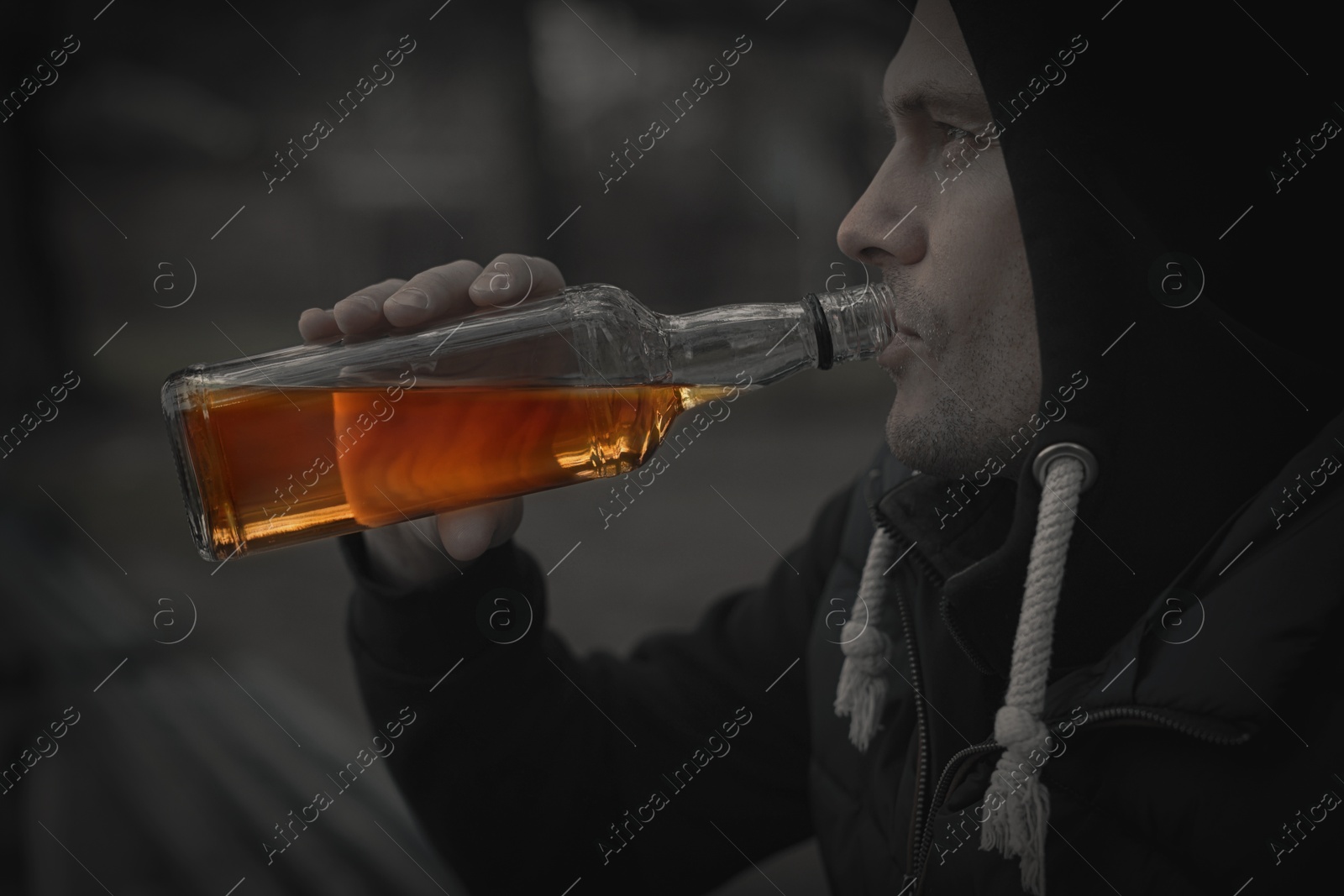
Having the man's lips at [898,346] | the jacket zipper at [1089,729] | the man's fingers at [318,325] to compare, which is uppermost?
the man's fingers at [318,325]

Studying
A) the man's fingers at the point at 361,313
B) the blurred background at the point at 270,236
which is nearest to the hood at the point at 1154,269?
the man's fingers at the point at 361,313

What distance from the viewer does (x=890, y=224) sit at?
583 mm

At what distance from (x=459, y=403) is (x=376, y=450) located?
0.17ft

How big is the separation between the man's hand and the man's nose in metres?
0.20

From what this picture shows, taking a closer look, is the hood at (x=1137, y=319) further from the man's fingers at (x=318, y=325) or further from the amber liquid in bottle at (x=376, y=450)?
the man's fingers at (x=318, y=325)

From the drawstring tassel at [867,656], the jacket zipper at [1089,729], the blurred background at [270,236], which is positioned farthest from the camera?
the blurred background at [270,236]

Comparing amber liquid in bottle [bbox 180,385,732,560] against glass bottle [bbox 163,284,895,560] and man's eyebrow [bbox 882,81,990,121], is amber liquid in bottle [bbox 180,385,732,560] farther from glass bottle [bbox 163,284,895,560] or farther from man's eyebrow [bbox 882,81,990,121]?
man's eyebrow [bbox 882,81,990,121]

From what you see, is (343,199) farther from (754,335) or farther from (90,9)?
(754,335)

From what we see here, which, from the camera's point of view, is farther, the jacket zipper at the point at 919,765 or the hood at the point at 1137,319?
the jacket zipper at the point at 919,765

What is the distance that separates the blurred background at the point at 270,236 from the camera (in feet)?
4.69

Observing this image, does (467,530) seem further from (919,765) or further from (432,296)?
(919,765)

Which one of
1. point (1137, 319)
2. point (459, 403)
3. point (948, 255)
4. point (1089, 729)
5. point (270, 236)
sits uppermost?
point (270, 236)

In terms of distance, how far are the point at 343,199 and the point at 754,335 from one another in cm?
153

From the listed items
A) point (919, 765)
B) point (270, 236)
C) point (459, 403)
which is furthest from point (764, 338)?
point (270, 236)
